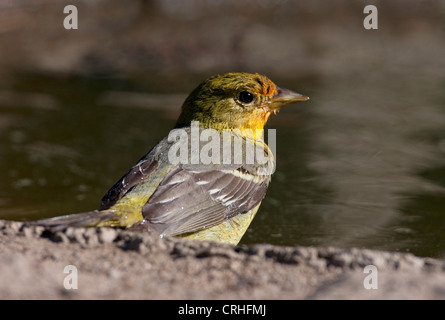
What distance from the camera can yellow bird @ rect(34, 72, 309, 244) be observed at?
16.4ft

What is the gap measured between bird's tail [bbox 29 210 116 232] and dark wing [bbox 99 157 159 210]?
36 cm

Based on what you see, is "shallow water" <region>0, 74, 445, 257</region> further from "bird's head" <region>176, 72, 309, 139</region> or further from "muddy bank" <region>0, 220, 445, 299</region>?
"muddy bank" <region>0, 220, 445, 299</region>

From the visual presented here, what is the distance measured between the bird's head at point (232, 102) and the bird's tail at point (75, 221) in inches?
66.2

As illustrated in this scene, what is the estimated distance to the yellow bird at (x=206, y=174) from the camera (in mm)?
4992

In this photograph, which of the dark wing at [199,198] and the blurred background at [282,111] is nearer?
the dark wing at [199,198]

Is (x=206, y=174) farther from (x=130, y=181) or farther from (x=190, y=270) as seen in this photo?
(x=190, y=270)

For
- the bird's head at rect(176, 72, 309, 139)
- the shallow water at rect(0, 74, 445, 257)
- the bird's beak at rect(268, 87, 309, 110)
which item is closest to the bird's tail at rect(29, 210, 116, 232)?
the bird's head at rect(176, 72, 309, 139)

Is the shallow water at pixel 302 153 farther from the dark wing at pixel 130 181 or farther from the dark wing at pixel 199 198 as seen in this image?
the dark wing at pixel 130 181

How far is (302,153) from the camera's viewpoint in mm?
8086

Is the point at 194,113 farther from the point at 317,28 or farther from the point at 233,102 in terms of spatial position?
the point at 317,28

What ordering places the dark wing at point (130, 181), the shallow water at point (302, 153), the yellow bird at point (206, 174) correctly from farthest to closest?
the shallow water at point (302, 153)
the dark wing at point (130, 181)
the yellow bird at point (206, 174)

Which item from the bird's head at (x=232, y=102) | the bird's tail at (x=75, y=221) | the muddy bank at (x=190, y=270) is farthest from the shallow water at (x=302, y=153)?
the muddy bank at (x=190, y=270)

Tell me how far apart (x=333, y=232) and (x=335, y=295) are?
106 inches

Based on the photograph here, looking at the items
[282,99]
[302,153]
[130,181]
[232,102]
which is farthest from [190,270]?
[302,153]
